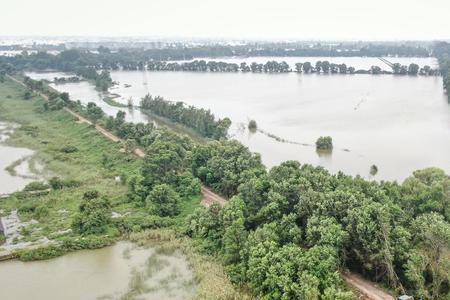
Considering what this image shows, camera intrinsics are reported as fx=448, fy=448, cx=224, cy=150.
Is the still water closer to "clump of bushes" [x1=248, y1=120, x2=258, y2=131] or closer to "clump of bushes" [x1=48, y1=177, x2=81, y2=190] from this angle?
"clump of bushes" [x1=248, y1=120, x2=258, y2=131]

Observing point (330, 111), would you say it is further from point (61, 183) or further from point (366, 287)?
point (366, 287)

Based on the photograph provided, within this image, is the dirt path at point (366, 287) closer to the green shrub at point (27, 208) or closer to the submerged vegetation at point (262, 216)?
the submerged vegetation at point (262, 216)

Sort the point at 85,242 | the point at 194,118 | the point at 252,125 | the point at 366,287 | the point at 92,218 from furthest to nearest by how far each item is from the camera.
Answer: the point at 252,125 < the point at 194,118 < the point at 92,218 < the point at 85,242 < the point at 366,287

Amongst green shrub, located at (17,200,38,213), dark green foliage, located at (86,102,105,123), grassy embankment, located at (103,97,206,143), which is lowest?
green shrub, located at (17,200,38,213)

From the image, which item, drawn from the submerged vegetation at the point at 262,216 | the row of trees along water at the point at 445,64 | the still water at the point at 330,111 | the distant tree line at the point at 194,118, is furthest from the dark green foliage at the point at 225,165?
the row of trees along water at the point at 445,64

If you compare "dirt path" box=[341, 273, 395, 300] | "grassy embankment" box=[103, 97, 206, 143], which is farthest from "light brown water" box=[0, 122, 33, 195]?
"dirt path" box=[341, 273, 395, 300]

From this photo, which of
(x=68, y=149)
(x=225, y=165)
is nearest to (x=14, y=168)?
(x=68, y=149)

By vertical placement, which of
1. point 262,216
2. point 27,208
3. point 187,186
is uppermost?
point 262,216
